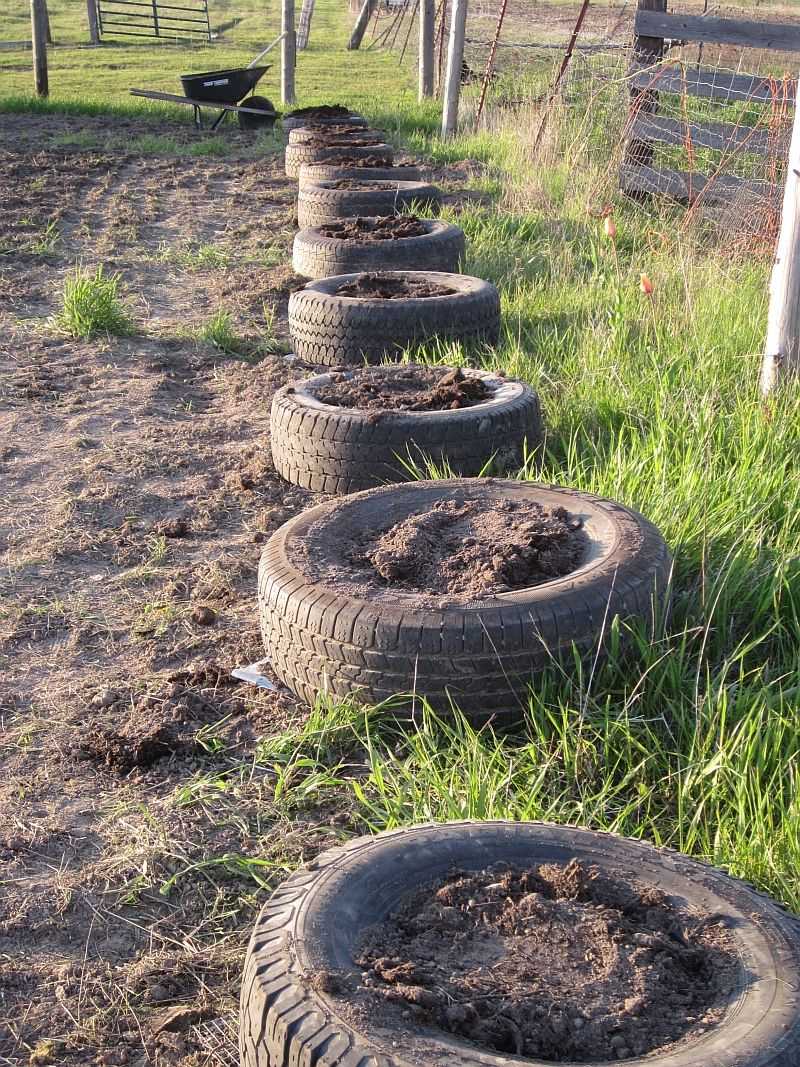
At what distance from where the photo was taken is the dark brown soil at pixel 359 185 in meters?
8.45

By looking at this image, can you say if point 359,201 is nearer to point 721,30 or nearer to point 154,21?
point 721,30

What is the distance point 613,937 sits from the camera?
1.92 meters

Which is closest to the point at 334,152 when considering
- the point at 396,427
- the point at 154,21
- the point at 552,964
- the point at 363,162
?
the point at 363,162

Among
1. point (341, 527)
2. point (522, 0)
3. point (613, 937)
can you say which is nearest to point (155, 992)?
point (613, 937)

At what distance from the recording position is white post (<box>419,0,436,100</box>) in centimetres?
1559

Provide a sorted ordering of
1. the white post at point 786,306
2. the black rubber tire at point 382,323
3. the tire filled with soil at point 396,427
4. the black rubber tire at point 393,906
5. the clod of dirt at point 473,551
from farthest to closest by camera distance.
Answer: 1. the black rubber tire at point 382,323
2. the white post at point 786,306
3. the tire filled with soil at point 396,427
4. the clod of dirt at point 473,551
5. the black rubber tire at point 393,906

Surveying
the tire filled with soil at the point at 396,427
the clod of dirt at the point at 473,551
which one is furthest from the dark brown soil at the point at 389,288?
the clod of dirt at the point at 473,551

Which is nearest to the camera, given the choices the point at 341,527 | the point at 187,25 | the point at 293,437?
the point at 341,527

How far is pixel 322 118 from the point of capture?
12789 millimetres

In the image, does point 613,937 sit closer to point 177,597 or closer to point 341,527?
point 341,527

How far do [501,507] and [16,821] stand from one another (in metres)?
1.66

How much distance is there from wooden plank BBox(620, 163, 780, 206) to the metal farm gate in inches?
844

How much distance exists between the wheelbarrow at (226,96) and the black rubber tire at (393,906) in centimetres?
1453

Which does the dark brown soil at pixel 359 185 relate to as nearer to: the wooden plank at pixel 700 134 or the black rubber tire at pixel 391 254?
the black rubber tire at pixel 391 254
